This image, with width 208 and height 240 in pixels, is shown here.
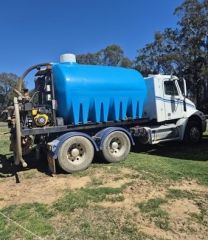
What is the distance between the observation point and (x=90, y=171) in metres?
9.08

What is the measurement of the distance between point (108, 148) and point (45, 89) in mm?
2630

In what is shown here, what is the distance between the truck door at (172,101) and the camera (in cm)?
1184

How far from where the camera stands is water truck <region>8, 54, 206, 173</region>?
919 cm

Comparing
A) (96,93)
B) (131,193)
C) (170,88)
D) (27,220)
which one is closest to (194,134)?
(170,88)

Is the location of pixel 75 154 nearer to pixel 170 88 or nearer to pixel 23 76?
pixel 23 76

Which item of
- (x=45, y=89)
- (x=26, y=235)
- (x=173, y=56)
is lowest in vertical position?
(x=26, y=235)

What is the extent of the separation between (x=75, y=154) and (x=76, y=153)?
4 cm

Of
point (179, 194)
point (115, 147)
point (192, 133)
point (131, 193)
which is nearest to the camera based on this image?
point (179, 194)

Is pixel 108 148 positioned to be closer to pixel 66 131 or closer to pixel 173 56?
pixel 66 131

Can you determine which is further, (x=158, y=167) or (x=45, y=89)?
(x=45, y=89)

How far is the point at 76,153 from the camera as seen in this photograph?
9281 mm

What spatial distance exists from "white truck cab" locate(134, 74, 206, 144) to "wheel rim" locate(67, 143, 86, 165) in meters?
2.36

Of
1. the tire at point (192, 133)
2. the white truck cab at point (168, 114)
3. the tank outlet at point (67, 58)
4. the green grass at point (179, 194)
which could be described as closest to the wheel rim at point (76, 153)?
the white truck cab at point (168, 114)

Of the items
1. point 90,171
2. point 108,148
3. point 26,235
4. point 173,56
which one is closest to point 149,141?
point 108,148
